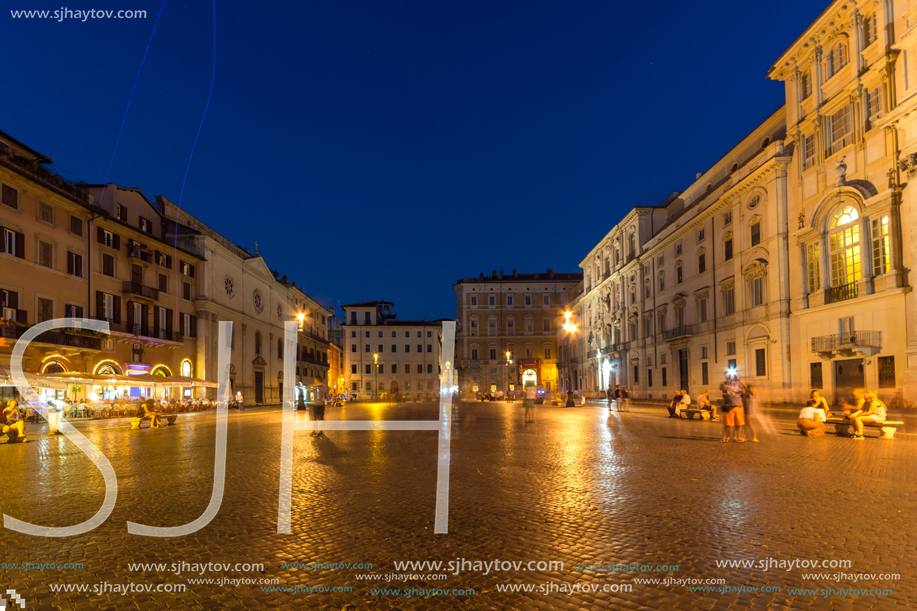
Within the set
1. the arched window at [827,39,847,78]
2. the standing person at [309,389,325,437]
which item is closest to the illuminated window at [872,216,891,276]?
the arched window at [827,39,847,78]

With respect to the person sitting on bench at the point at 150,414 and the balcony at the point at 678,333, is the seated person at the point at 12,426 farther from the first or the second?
the balcony at the point at 678,333

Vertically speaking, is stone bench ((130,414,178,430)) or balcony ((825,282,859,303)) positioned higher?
balcony ((825,282,859,303))

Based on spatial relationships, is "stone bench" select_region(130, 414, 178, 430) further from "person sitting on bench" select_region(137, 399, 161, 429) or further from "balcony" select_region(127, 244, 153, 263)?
"balcony" select_region(127, 244, 153, 263)

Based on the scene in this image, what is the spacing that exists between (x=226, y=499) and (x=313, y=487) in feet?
3.99

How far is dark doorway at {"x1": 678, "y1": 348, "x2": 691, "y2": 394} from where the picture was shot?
44.5 m

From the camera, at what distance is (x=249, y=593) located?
432 centimetres

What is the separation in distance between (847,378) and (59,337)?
124ft

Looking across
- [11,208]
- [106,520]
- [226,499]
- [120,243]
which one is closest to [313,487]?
[226,499]

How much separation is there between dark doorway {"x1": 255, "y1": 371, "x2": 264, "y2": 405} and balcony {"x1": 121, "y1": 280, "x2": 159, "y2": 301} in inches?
761

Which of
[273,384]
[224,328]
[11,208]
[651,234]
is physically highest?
[651,234]

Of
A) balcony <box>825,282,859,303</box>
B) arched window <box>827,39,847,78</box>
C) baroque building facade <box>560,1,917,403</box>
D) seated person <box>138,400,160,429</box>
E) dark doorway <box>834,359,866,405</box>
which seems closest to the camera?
seated person <box>138,400,160,429</box>

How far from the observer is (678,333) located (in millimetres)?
44688

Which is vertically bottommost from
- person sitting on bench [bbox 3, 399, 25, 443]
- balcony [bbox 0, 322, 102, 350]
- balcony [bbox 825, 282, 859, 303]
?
person sitting on bench [bbox 3, 399, 25, 443]

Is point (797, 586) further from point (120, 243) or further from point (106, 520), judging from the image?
point (120, 243)
